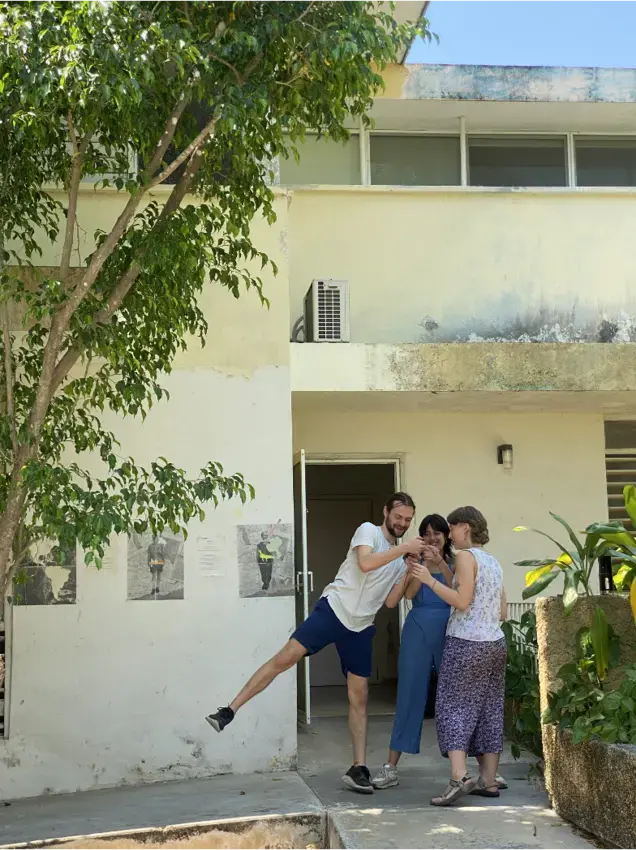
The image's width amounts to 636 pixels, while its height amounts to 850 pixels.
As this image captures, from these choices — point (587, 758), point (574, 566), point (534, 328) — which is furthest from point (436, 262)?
point (587, 758)

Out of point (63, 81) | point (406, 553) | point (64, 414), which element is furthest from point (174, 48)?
point (406, 553)

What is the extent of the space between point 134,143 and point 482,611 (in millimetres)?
3518

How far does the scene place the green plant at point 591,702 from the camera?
530 centimetres

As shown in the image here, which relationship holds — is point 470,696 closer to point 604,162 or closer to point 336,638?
point 336,638

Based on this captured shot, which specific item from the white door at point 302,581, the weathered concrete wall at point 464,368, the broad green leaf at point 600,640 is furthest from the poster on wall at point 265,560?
the broad green leaf at point 600,640

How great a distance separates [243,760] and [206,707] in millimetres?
462

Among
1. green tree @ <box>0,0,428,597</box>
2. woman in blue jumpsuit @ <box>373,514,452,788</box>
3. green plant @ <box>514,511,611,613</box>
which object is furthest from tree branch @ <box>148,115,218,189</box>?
green plant @ <box>514,511,611,613</box>

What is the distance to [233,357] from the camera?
793cm

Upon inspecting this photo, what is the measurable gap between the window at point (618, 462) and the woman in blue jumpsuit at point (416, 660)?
13.6 ft

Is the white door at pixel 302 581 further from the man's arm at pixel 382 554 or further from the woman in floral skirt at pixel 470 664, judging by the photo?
the woman in floral skirt at pixel 470 664

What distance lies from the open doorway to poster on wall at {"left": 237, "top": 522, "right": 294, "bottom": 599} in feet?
13.3

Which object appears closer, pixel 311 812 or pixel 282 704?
pixel 311 812

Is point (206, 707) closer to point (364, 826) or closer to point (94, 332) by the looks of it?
point (364, 826)

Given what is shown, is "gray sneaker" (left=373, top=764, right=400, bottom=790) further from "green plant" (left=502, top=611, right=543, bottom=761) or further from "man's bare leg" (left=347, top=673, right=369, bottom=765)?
"green plant" (left=502, top=611, right=543, bottom=761)
